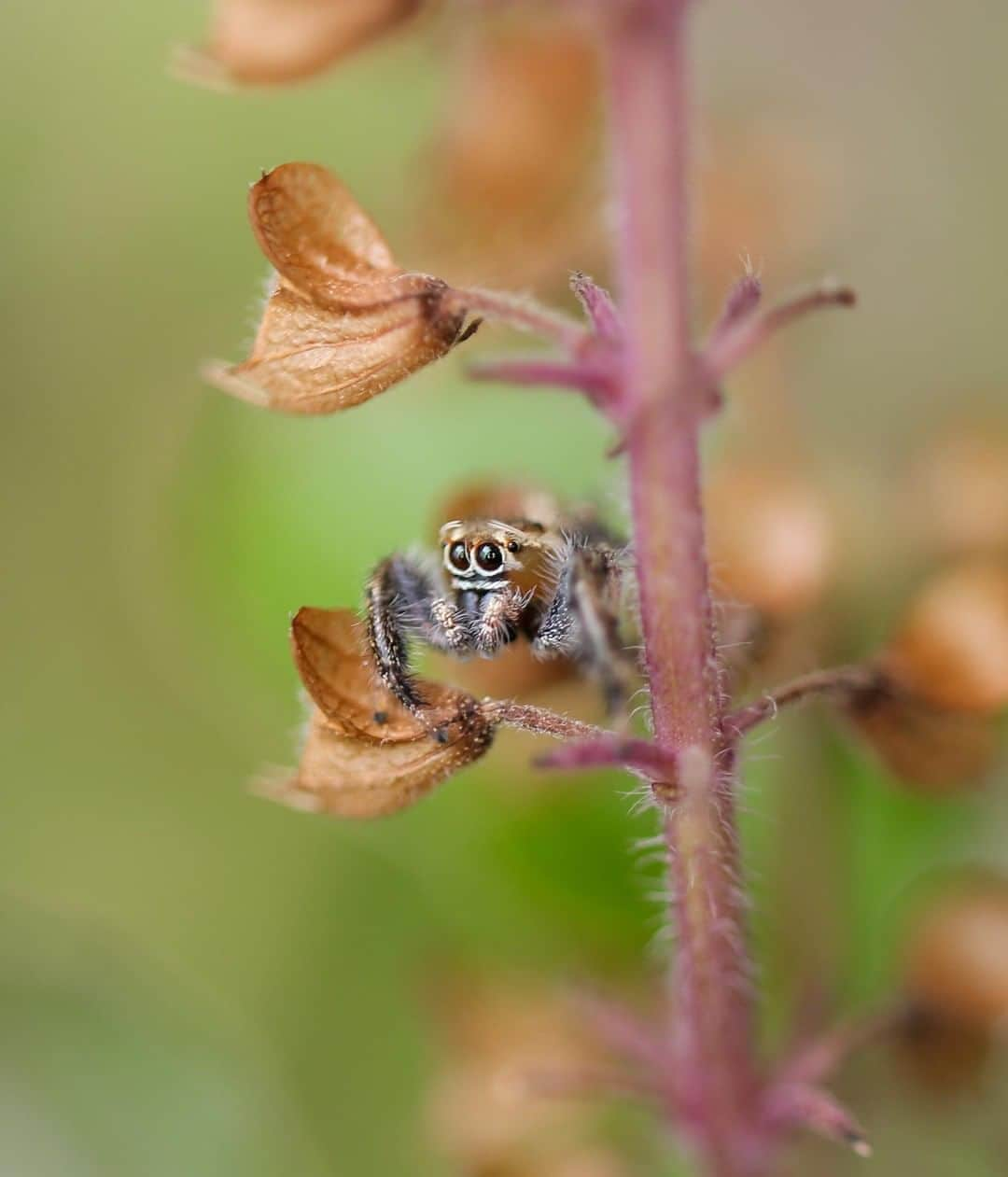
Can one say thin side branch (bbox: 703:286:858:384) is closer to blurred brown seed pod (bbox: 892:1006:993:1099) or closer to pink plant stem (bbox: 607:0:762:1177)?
pink plant stem (bbox: 607:0:762:1177)

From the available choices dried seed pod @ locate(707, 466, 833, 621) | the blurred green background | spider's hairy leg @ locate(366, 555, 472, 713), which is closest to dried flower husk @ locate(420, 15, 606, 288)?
the blurred green background

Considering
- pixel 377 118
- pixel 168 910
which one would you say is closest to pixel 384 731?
pixel 168 910

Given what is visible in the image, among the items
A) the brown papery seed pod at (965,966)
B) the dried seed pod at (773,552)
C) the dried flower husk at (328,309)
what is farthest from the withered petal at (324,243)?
the brown papery seed pod at (965,966)

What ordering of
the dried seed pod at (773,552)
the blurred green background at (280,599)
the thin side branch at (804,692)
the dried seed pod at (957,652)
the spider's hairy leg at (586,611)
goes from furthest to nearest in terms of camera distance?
the blurred green background at (280,599)
the dried seed pod at (773,552)
the dried seed pod at (957,652)
the spider's hairy leg at (586,611)
the thin side branch at (804,692)

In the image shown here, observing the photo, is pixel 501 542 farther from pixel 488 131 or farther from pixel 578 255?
pixel 488 131

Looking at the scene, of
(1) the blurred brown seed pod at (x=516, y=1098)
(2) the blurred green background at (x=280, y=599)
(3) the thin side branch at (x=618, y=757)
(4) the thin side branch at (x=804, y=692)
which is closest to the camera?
(3) the thin side branch at (x=618, y=757)

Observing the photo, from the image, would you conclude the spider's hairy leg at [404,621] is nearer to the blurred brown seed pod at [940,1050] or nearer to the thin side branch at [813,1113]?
the thin side branch at [813,1113]

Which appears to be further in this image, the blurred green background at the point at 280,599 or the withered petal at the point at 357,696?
the blurred green background at the point at 280,599
